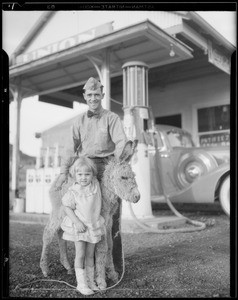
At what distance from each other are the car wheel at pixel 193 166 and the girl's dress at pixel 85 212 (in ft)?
11.8

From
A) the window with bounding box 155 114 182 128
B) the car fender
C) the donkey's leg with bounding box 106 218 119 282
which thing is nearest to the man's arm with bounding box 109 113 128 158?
the donkey's leg with bounding box 106 218 119 282

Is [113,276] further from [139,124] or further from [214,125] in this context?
[214,125]

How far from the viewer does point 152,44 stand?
5.11m

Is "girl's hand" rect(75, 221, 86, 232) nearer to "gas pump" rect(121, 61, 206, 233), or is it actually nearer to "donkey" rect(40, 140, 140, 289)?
"donkey" rect(40, 140, 140, 289)

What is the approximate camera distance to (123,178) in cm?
249

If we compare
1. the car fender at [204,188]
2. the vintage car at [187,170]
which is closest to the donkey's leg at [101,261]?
the vintage car at [187,170]

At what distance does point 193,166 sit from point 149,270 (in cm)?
334

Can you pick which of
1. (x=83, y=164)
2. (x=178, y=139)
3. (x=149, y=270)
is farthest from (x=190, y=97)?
(x=83, y=164)

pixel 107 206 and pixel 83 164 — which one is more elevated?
pixel 83 164

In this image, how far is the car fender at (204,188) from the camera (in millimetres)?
5242
